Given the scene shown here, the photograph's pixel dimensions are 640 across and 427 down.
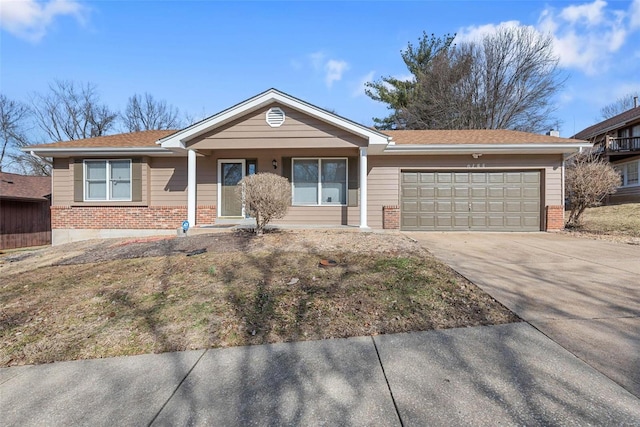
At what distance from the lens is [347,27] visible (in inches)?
502

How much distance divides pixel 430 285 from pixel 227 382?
286cm

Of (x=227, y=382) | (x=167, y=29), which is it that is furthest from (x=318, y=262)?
(x=167, y=29)

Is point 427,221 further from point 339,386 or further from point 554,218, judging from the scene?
point 339,386

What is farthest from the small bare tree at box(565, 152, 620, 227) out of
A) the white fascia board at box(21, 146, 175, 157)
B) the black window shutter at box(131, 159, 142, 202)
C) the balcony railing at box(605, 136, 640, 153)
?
the black window shutter at box(131, 159, 142, 202)

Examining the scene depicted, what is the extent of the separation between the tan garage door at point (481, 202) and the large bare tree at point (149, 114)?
30.1 m

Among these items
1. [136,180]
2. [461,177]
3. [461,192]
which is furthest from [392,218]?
[136,180]

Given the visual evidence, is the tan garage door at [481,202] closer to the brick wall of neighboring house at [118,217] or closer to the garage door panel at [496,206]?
the garage door panel at [496,206]

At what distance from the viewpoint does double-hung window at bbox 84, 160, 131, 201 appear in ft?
35.4

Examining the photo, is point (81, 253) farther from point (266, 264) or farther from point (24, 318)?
point (266, 264)

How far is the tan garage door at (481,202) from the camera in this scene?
1061 centimetres

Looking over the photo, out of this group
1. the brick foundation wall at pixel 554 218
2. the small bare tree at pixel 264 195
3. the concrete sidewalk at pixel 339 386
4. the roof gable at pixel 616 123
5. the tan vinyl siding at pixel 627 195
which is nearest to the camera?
the concrete sidewalk at pixel 339 386

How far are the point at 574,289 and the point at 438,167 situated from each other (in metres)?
7.00

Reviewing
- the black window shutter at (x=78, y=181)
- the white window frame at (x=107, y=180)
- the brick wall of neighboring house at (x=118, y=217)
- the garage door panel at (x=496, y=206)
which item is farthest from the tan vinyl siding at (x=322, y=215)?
the black window shutter at (x=78, y=181)

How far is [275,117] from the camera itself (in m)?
9.54
